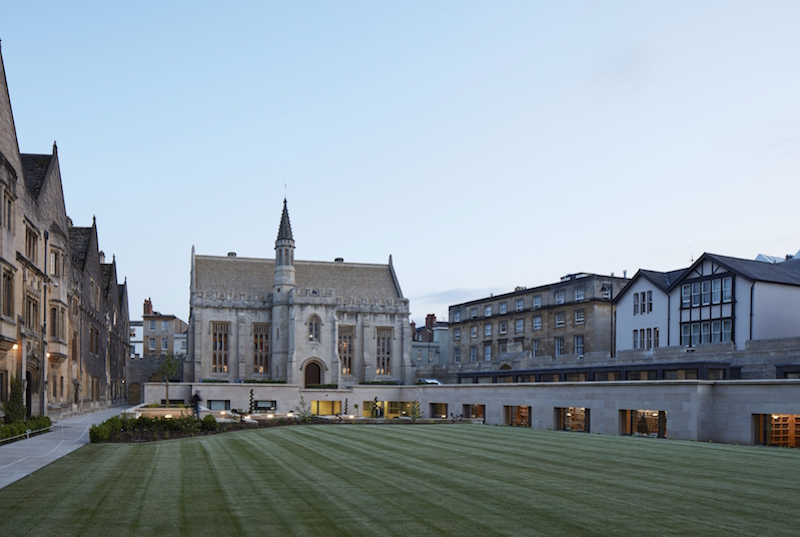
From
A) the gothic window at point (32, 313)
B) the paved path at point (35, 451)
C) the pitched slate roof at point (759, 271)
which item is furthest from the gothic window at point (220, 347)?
the pitched slate roof at point (759, 271)

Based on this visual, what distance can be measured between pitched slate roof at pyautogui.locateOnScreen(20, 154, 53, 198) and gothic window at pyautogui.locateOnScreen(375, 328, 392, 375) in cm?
4568

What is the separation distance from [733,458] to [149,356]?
8344 centimetres

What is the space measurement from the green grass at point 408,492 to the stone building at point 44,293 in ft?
43.5

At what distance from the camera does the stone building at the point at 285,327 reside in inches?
3024

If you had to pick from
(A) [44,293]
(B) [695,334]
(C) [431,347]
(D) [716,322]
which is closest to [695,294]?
(D) [716,322]

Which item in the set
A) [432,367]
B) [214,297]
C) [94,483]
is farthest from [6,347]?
[432,367]

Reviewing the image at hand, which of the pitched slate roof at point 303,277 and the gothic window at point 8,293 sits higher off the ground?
the pitched slate roof at point 303,277

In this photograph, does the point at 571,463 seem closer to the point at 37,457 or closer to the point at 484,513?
the point at 484,513

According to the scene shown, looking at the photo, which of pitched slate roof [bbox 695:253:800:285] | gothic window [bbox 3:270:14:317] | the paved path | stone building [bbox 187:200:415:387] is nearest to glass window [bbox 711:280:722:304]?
pitched slate roof [bbox 695:253:800:285]

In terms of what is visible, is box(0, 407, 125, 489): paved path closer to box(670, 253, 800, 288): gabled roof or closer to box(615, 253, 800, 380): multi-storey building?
box(615, 253, 800, 380): multi-storey building

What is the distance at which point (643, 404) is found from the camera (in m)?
36.0

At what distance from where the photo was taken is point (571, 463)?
21078 millimetres

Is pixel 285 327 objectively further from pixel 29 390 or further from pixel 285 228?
pixel 29 390

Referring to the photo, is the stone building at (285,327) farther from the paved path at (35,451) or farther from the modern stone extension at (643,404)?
the paved path at (35,451)
